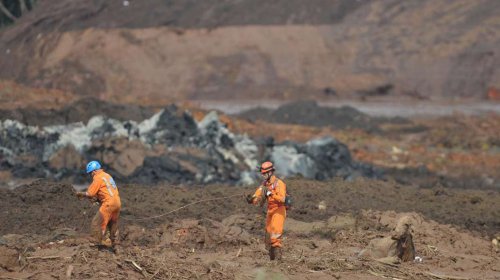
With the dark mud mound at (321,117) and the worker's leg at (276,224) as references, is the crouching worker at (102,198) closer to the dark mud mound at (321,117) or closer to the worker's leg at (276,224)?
the worker's leg at (276,224)

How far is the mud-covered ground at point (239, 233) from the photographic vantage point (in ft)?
43.8

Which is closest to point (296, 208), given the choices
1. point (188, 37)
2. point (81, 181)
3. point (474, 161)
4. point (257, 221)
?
point (257, 221)

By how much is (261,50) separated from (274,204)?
41.8 meters

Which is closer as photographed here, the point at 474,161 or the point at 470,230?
the point at 470,230

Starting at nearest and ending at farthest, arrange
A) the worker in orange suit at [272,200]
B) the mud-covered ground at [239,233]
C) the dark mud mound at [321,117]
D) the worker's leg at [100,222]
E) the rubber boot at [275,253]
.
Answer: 1. the mud-covered ground at [239,233]
2. the worker in orange suit at [272,200]
3. the rubber boot at [275,253]
4. the worker's leg at [100,222]
5. the dark mud mound at [321,117]

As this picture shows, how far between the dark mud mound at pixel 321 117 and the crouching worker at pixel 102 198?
86.6 feet

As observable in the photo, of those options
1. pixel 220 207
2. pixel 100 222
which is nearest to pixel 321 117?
pixel 220 207

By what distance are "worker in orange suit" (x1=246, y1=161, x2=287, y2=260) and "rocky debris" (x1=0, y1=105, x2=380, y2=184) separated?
36.5 feet

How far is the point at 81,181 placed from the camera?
25.3 m

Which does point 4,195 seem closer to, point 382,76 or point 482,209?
point 482,209

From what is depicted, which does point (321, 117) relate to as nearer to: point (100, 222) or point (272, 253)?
point (272, 253)

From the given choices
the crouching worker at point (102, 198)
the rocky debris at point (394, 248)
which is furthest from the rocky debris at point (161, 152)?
the crouching worker at point (102, 198)

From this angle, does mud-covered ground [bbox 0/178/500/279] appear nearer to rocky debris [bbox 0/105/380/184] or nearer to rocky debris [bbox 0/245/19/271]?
rocky debris [bbox 0/245/19/271]

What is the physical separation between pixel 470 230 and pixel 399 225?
3.55 meters
